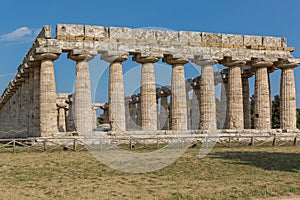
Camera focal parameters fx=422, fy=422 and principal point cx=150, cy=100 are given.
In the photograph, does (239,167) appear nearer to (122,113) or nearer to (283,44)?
(122,113)

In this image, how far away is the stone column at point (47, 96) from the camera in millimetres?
32688

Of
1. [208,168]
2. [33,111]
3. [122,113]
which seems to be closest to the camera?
[208,168]

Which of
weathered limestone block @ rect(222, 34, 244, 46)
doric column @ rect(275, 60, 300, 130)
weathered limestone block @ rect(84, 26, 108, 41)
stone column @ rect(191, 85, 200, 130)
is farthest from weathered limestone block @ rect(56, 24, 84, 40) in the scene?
doric column @ rect(275, 60, 300, 130)

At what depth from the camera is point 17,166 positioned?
64.3 feet

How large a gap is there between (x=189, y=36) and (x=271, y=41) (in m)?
8.55

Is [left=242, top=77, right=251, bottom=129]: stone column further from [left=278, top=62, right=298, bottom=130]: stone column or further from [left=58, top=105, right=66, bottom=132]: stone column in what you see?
[left=58, top=105, right=66, bottom=132]: stone column

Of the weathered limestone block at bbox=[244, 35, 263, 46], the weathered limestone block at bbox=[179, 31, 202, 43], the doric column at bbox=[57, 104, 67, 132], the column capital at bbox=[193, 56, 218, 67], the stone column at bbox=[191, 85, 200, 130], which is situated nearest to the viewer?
the weathered limestone block at bbox=[179, 31, 202, 43]

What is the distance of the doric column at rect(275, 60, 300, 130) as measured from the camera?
39.5m

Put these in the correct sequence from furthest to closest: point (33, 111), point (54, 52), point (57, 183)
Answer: point (33, 111) → point (54, 52) → point (57, 183)

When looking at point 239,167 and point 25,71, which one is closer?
point 239,167

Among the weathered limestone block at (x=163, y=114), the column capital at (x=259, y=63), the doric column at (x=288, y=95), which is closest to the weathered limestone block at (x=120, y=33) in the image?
the column capital at (x=259, y=63)

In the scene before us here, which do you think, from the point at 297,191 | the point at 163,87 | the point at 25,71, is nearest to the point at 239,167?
the point at 297,191

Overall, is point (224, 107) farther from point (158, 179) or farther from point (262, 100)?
point (158, 179)

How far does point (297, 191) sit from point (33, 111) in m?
28.1
